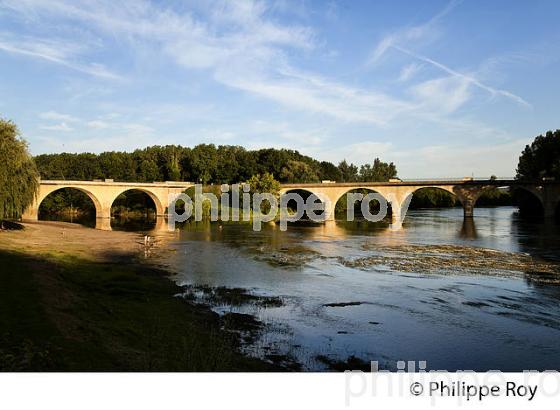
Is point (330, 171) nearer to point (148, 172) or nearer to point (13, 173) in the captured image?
point (148, 172)

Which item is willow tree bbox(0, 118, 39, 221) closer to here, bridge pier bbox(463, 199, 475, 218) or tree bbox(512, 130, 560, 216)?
bridge pier bbox(463, 199, 475, 218)

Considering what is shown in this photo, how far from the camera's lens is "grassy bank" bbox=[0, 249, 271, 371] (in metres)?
11.3

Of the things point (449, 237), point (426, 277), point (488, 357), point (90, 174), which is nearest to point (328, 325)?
point (488, 357)

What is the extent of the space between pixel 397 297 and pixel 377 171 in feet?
510

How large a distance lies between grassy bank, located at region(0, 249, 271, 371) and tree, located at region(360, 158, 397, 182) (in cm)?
15388

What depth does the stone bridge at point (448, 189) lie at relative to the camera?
87.4m

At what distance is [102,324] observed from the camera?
50.5ft

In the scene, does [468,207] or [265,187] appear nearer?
[468,207]

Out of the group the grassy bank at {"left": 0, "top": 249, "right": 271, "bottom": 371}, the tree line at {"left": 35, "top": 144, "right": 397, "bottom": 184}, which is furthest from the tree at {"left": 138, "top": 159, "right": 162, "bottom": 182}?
the grassy bank at {"left": 0, "top": 249, "right": 271, "bottom": 371}

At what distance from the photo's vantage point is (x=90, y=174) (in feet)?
418

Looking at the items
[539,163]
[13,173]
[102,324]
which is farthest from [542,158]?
[102,324]

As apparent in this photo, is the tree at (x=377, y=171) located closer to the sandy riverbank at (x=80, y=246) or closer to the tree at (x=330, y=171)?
the tree at (x=330, y=171)

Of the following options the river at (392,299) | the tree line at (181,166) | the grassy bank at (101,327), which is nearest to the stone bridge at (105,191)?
the tree line at (181,166)

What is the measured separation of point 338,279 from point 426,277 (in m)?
5.59
